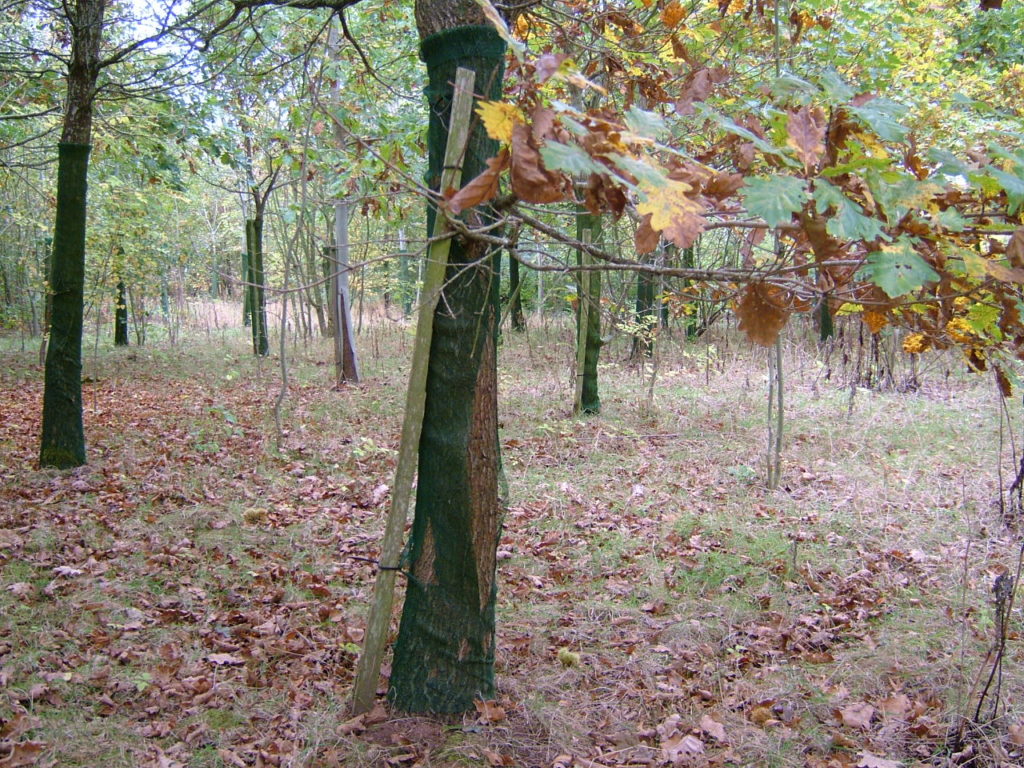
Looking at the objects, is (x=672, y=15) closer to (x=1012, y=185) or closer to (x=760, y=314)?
(x=760, y=314)

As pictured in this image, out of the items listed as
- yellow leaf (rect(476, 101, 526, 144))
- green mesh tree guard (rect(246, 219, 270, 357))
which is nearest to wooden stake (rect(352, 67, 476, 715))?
yellow leaf (rect(476, 101, 526, 144))

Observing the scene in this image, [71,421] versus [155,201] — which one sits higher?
[155,201]

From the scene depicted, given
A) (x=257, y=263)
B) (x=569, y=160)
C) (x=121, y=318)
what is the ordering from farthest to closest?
(x=121, y=318) → (x=257, y=263) → (x=569, y=160)

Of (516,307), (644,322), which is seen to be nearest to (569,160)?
(644,322)

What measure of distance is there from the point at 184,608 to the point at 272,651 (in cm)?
81

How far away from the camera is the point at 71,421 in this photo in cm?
673

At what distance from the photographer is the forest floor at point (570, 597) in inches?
120

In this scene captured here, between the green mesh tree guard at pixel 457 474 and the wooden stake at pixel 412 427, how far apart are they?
73 millimetres

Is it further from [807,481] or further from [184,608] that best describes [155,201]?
[807,481]

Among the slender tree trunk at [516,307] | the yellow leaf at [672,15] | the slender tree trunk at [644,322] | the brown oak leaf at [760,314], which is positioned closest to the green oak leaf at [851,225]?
the brown oak leaf at [760,314]

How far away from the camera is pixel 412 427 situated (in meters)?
2.86

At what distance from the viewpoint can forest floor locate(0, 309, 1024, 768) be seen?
3037 millimetres

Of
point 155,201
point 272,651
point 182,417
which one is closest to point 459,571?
point 272,651

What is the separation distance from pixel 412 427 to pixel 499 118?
1541 mm
